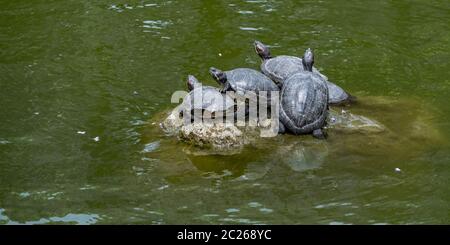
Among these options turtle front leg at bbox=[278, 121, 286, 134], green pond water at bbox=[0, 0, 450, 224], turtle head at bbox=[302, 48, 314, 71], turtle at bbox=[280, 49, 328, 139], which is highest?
turtle head at bbox=[302, 48, 314, 71]

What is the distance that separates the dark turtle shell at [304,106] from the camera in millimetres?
7734

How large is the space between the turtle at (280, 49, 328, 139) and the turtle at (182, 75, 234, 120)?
602mm

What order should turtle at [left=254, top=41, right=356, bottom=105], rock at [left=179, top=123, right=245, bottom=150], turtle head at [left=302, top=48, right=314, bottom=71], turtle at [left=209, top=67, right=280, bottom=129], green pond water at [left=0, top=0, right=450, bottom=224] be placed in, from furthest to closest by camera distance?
turtle at [left=254, top=41, right=356, bottom=105]
turtle head at [left=302, top=48, right=314, bottom=71]
turtle at [left=209, top=67, right=280, bottom=129]
rock at [left=179, top=123, right=245, bottom=150]
green pond water at [left=0, top=0, right=450, bottom=224]

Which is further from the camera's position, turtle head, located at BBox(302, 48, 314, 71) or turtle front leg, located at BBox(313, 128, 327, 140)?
turtle head, located at BBox(302, 48, 314, 71)

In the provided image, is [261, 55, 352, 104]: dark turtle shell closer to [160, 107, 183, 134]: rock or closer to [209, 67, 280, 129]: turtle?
[209, 67, 280, 129]: turtle

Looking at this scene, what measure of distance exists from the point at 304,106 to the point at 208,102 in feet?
3.33

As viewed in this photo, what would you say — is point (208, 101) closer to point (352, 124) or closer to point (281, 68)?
point (281, 68)

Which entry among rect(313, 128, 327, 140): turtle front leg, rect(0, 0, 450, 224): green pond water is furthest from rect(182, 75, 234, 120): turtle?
rect(313, 128, 327, 140): turtle front leg

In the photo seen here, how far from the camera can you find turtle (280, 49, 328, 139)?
773 centimetres

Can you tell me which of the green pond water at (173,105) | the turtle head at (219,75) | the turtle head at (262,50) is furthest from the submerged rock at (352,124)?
the turtle head at (262,50)

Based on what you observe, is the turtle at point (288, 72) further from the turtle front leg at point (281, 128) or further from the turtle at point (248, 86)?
the turtle front leg at point (281, 128)

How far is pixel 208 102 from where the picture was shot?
7.82m

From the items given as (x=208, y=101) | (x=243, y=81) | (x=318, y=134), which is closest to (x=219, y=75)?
(x=243, y=81)

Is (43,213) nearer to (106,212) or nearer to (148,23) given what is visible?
(106,212)
